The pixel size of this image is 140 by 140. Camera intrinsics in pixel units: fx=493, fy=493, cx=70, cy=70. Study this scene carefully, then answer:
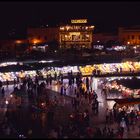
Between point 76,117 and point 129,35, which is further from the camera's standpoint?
point 129,35

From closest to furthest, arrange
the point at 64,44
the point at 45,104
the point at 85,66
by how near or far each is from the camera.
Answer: the point at 45,104 < the point at 85,66 < the point at 64,44

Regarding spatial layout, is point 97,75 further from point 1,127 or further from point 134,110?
point 1,127

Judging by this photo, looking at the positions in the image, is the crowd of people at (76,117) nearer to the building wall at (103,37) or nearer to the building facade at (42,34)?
the building facade at (42,34)

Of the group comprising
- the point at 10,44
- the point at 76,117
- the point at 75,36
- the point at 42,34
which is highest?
the point at 42,34

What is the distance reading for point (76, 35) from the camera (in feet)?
190

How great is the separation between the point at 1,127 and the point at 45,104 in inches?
188

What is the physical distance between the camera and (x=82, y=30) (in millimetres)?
58375

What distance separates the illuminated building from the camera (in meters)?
57.4

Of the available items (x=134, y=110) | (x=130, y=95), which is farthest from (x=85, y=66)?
(x=134, y=110)

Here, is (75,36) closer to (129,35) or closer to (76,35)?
(76,35)

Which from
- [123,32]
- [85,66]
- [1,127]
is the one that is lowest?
[1,127]

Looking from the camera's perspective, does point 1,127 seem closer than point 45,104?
Yes

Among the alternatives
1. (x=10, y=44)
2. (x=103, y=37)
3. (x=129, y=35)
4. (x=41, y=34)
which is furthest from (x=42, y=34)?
(x=129, y=35)

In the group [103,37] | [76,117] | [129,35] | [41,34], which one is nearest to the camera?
[76,117]
